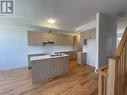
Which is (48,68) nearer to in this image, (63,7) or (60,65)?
(60,65)

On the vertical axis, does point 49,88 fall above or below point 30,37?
below

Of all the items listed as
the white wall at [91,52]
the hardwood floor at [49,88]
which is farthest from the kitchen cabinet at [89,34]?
the hardwood floor at [49,88]

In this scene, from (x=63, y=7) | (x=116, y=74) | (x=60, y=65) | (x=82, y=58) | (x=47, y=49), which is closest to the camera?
(x=116, y=74)

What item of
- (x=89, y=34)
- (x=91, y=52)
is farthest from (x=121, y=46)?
(x=91, y=52)

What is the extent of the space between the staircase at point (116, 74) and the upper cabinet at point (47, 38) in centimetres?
474

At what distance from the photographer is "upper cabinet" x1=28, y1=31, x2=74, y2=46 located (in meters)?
5.82

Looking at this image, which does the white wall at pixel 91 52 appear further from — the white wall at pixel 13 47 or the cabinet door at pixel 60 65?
the white wall at pixel 13 47

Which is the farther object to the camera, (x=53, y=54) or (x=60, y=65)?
(x=53, y=54)

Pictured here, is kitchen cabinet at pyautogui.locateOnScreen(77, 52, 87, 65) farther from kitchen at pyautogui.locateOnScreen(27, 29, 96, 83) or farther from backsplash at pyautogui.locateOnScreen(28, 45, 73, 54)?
Result: backsplash at pyautogui.locateOnScreen(28, 45, 73, 54)

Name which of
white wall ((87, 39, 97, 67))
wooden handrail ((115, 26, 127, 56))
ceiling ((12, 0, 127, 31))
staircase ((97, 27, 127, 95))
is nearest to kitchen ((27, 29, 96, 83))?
white wall ((87, 39, 97, 67))

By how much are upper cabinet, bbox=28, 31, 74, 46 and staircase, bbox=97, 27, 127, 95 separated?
4.74m

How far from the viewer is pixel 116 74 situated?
5.10 ft

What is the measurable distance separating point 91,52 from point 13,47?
14.5ft

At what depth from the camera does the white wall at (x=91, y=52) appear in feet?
19.7
